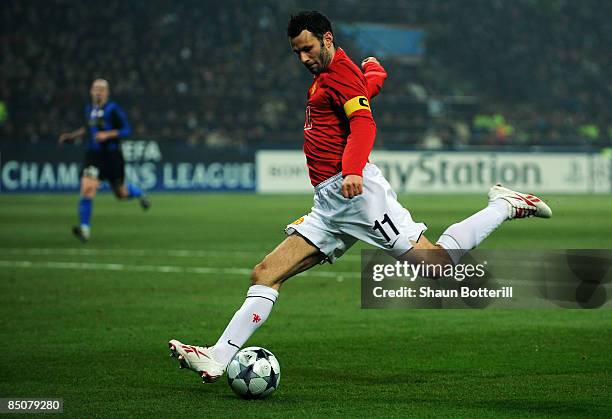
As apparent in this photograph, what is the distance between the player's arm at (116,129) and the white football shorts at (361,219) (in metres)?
11.9

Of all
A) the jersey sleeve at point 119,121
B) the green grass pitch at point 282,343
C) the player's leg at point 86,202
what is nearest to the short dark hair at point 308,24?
the green grass pitch at point 282,343

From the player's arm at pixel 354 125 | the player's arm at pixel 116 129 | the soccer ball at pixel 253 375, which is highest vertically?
the player's arm at pixel 116 129

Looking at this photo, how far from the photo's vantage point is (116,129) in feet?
59.7

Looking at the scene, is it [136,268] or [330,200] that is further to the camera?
[136,268]

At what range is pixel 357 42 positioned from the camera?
150 feet

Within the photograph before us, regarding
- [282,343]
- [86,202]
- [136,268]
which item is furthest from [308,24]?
[86,202]

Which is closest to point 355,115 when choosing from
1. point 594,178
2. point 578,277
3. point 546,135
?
point 578,277

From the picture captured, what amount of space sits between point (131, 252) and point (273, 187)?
772 inches

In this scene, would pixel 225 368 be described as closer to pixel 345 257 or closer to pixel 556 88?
pixel 345 257

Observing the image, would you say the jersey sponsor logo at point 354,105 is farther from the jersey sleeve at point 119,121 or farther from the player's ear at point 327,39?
the jersey sleeve at point 119,121

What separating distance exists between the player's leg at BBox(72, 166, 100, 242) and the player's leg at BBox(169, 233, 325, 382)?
10.8 metres

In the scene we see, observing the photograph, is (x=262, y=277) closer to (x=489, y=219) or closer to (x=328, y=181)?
(x=328, y=181)

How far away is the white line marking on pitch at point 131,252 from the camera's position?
1502 centimetres

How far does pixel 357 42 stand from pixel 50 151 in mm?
16869
